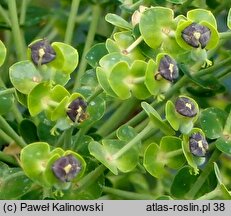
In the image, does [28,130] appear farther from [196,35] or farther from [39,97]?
[196,35]

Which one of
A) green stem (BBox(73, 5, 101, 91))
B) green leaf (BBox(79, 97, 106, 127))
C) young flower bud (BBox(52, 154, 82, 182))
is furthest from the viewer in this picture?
green stem (BBox(73, 5, 101, 91))

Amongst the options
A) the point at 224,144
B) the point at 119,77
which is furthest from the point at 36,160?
the point at 224,144

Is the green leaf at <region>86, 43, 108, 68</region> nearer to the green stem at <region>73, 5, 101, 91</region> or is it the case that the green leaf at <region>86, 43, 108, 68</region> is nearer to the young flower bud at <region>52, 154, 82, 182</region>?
the green stem at <region>73, 5, 101, 91</region>

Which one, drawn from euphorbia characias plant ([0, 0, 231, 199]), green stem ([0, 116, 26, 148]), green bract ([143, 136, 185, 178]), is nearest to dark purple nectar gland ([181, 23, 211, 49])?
euphorbia characias plant ([0, 0, 231, 199])

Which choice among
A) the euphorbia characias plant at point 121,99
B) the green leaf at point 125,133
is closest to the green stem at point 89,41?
the euphorbia characias plant at point 121,99

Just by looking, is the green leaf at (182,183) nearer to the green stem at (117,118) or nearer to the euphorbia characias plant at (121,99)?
the euphorbia characias plant at (121,99)

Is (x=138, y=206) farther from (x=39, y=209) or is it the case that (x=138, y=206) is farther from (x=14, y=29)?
(x=14, y=29)
